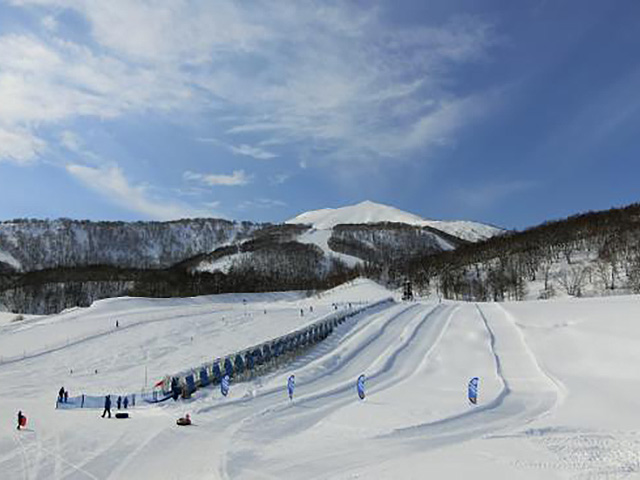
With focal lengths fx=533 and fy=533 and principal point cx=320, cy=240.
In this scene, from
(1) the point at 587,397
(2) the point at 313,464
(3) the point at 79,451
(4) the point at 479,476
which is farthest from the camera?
(1) the point at 587,397

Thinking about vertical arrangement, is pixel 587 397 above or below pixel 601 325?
below

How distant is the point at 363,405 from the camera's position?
21328mm

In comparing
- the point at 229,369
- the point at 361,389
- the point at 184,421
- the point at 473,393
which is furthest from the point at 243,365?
the point at 473,393

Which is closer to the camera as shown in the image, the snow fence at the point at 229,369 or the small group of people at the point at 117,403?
the small group of people at the point at 117,403

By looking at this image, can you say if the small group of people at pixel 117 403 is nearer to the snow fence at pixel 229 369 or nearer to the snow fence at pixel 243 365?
the snow fence at pixel 229 369

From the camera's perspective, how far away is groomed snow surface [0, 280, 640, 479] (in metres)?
13.7

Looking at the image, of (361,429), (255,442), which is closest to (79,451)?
(255,442)

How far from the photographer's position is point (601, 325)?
35.0m

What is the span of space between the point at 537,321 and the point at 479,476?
3396 centimetres

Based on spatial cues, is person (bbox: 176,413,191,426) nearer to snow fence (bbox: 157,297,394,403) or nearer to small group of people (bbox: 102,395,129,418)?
small group of people (bbox: 102,395,129,418)

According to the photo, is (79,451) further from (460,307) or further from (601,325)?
(460,307)

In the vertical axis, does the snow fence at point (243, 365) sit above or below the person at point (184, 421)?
above

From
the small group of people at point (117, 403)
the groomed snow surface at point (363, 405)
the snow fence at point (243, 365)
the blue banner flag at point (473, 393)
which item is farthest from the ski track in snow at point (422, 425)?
the small group of people at point (117, 403)

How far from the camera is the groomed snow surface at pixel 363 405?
1368 cm
